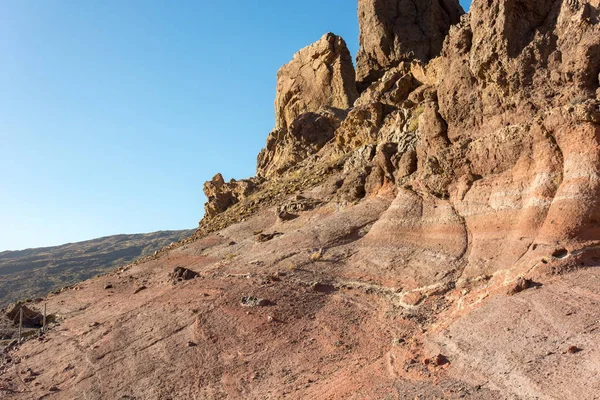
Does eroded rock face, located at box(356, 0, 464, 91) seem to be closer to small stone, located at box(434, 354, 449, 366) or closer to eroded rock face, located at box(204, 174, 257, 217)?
eroded rock face, located at box(204, 174, 257, 217)

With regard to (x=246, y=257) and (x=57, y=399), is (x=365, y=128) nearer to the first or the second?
(x=246, y=257)

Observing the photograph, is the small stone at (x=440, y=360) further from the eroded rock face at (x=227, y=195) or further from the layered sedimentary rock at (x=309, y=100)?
the layered sedimentary rock at (x=309, y=100)

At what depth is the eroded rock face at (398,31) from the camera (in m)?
41.7

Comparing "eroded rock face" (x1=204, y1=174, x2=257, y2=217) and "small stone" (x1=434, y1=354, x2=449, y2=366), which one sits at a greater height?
"eroded rock face" (x1=204, y1=174, x2=257, y2=217)

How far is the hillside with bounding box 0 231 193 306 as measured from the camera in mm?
75438

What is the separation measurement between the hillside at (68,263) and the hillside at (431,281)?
59.0m

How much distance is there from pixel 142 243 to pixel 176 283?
342ft

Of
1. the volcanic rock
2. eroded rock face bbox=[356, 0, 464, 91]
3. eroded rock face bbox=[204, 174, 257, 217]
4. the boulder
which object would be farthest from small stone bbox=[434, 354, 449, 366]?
eroded rock face bbox=[356, 0, 464, 91]

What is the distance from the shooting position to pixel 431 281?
13.8 metres

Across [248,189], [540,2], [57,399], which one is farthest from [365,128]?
[57,399]

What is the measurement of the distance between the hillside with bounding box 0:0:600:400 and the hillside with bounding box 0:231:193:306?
193ft

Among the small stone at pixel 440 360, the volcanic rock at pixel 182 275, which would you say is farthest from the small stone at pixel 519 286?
the volcanic rock at pixel 182 275

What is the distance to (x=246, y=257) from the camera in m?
20.8

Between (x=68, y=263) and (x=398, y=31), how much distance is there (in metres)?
78.0
